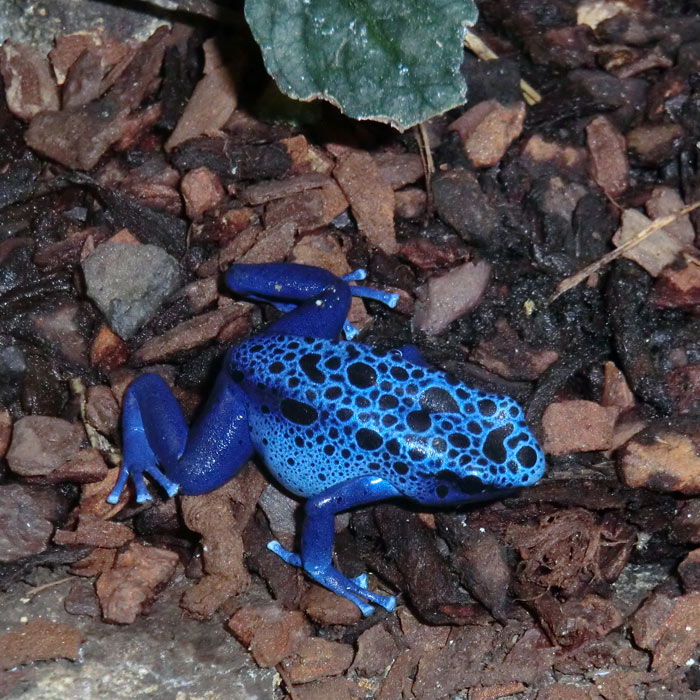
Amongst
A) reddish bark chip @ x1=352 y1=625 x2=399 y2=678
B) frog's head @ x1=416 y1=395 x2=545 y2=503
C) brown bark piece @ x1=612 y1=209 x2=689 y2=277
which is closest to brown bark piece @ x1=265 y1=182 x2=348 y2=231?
frog's head @ x1=416 y1=395 x2=545 y2=503

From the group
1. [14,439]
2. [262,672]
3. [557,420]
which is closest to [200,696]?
[262,672]

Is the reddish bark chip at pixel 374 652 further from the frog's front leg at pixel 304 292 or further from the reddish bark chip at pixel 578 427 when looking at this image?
the frog's front leg at pixel 304 292

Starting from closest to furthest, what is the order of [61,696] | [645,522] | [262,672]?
[61,696] < [262,672] < [645,522]

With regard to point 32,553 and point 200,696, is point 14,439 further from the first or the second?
point 200,696

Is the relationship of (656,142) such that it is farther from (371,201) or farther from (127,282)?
(127,282)

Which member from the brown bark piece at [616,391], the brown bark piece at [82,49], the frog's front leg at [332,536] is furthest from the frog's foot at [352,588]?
the brown bark piece at [82,49]

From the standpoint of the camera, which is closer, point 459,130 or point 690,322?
point 690,322
